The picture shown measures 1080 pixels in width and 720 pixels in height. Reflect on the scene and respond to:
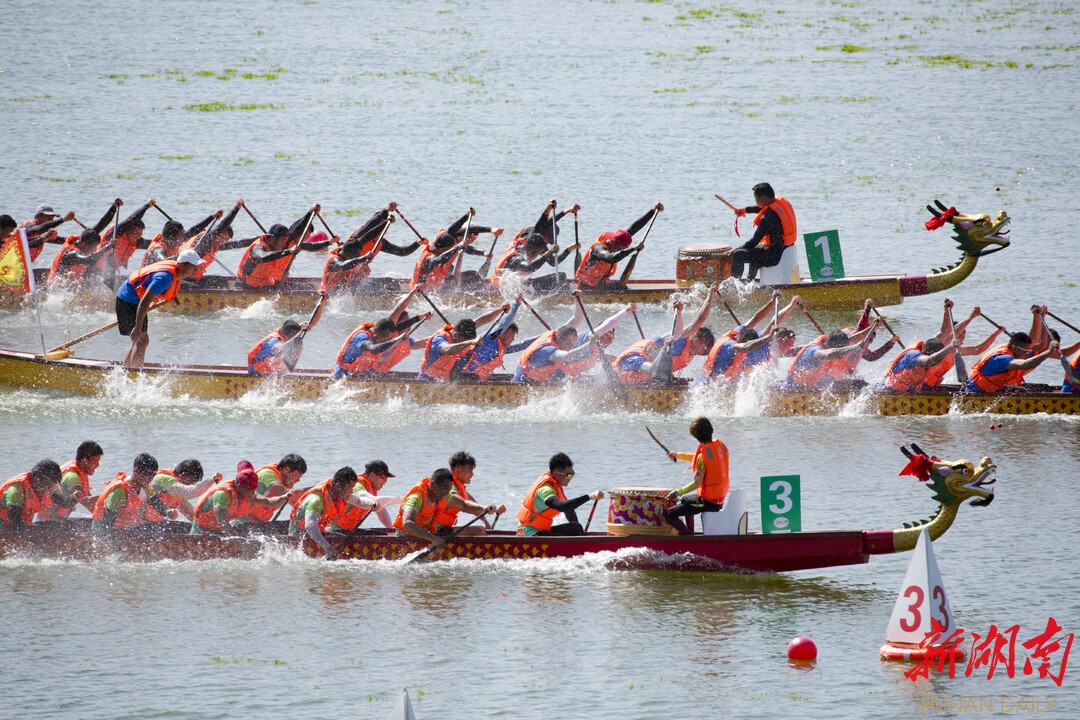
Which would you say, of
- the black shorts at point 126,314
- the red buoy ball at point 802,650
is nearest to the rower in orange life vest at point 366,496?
the red buoy ball at point 802,650

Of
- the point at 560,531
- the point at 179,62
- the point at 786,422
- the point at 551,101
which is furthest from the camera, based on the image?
the point at 179,62

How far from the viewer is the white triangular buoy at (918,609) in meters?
12.2

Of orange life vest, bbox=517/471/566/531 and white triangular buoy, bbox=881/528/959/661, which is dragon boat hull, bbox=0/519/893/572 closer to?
orange life vest, bbox=517/471/566/531

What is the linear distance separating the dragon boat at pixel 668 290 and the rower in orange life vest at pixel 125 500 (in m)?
9.49

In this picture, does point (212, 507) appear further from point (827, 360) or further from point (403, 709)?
point (827, 360)

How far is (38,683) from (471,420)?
748 cm

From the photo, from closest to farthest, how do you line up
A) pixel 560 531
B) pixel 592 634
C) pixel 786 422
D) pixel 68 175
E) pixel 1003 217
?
pixel 592 634 < pixel 560 531 < pixel 786 422 < pixel 1003 217 < pixel 68 175

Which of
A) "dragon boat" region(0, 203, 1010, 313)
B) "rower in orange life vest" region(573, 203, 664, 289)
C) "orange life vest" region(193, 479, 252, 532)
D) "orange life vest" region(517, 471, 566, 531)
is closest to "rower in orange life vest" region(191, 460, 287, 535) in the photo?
"orange life vest" region(193, 479, 252, 532)

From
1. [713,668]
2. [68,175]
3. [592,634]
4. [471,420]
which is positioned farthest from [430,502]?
[68,175]

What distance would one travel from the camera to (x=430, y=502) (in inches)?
576

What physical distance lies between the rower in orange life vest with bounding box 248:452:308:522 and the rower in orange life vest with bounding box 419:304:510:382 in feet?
14.8

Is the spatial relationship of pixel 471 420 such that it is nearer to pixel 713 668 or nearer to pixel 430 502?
pixel 430 502

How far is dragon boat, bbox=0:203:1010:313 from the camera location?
23.5m

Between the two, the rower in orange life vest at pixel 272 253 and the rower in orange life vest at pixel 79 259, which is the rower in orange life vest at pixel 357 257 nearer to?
the rower in orange life vest at pixel 272 253
